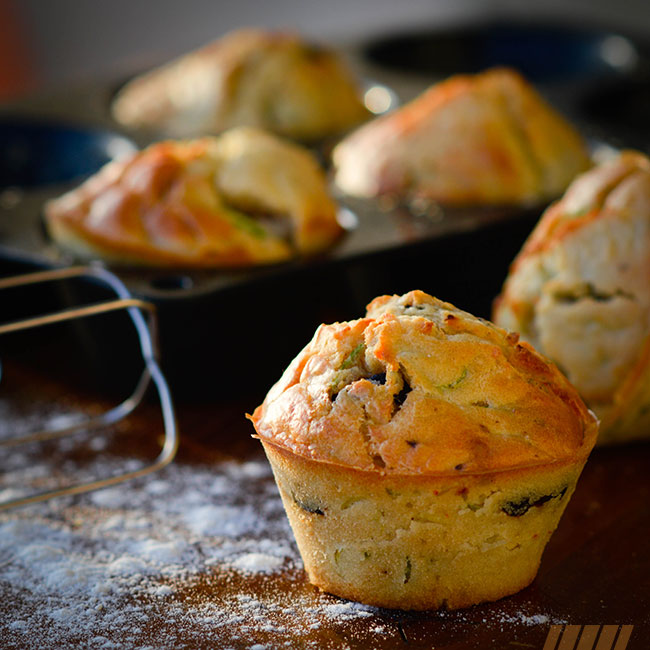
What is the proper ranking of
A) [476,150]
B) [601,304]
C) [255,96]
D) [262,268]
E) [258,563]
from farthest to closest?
1. [255,96]
2. [476,150]
3. [262,268]
4. [601,304]
5. [258,563]

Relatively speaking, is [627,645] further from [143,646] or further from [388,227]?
[388,227]

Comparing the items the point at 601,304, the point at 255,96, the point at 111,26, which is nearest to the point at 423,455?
the point at 601,304

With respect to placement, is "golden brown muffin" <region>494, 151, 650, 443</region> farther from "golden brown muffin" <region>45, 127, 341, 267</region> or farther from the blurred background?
the blurred background

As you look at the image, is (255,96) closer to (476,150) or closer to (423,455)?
(476,150)

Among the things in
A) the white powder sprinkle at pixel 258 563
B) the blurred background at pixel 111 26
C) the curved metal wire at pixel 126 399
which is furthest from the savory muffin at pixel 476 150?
the blurred background at pixel 111 26

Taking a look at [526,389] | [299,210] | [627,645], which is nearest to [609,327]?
[526,389]

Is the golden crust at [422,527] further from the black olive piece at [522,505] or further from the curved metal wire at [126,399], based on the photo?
the curved metal wire at [126,399]
